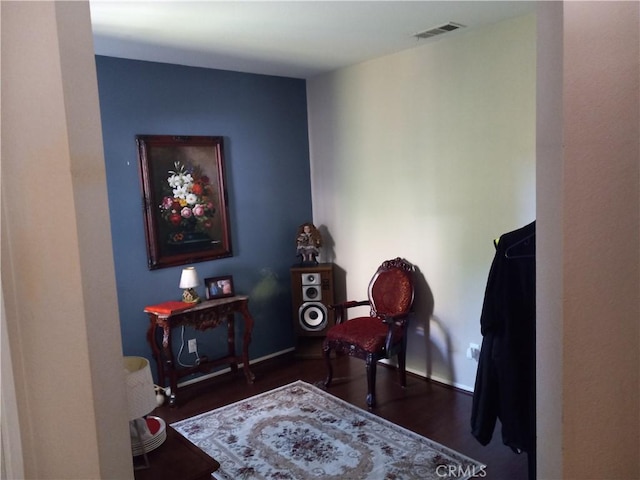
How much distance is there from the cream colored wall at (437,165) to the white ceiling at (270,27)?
8.4 inches

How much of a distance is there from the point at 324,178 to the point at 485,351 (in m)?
2.75

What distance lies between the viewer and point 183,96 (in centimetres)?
382

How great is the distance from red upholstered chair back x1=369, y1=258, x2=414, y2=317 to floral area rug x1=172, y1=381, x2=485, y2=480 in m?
0.80

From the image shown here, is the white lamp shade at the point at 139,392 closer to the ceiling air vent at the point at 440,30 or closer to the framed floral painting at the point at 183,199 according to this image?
the framed floral painting at the point at 183,199

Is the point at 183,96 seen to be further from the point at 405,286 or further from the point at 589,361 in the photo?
the point at 589,361

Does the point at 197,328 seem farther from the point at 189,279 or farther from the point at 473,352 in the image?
the point at 473,352

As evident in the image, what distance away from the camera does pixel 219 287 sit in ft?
13.0

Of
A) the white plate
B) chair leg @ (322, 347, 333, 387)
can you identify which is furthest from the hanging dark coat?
chair leg @ (322, 347, 333, 387)

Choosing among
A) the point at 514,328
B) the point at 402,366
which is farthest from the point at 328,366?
the point at 514,328

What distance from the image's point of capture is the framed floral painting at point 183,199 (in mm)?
3674

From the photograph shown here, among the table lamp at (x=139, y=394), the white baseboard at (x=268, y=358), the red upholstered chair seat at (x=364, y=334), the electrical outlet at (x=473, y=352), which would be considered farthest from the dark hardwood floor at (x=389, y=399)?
the table lamp at (x=139, y=394)

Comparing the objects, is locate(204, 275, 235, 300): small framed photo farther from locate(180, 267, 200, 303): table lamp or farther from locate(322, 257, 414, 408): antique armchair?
locate(322, 257, 414, 408): antique armchair

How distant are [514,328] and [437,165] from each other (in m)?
1.84

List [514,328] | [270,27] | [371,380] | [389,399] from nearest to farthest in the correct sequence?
[514,328] < [270,27] < [371,380] < [389,399]
